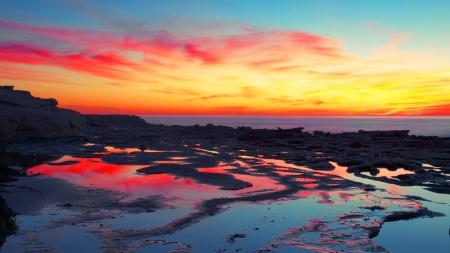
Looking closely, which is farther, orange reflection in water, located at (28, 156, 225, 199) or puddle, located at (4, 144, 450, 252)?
orange reflection in water, located at (28, 156, 225, 199)

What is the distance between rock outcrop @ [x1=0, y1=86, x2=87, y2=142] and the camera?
27.3 metres

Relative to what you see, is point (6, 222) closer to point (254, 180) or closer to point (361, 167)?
point (254, 180)

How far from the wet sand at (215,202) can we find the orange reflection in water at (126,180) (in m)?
0.04

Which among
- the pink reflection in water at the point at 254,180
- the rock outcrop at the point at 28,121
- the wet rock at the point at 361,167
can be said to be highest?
the rock outcrop at the point at 28,121

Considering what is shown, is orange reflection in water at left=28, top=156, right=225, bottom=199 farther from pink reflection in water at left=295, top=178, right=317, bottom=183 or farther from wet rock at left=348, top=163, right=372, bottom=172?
wet rock at left=348, top=163, right=372, bottom=172

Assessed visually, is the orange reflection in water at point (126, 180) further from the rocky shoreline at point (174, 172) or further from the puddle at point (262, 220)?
the rocky shoreline at point (174, 172)

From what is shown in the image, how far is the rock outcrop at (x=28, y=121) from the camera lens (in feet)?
89.7

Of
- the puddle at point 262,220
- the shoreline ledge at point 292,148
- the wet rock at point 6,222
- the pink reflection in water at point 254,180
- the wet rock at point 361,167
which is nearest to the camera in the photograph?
the puddle at point 262,220

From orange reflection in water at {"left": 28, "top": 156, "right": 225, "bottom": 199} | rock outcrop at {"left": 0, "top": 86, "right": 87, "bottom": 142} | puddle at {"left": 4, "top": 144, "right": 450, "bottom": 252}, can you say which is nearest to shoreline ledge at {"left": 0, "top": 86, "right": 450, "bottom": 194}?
rock outcrop at {"left": 0, "top": 86, "right": 87, "bottom": 142}

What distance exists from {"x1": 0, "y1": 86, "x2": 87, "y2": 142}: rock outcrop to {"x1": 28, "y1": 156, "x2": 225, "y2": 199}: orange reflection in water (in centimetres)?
1297

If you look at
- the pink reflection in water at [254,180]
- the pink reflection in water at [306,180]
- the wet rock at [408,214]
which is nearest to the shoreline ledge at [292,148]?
the pink reflection in water at [306,180]

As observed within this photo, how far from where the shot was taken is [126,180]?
1387cm

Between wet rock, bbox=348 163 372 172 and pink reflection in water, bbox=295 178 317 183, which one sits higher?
wet rock, bbox=348 163 372 172

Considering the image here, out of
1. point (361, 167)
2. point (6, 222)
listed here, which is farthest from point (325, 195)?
point (6, 222)
